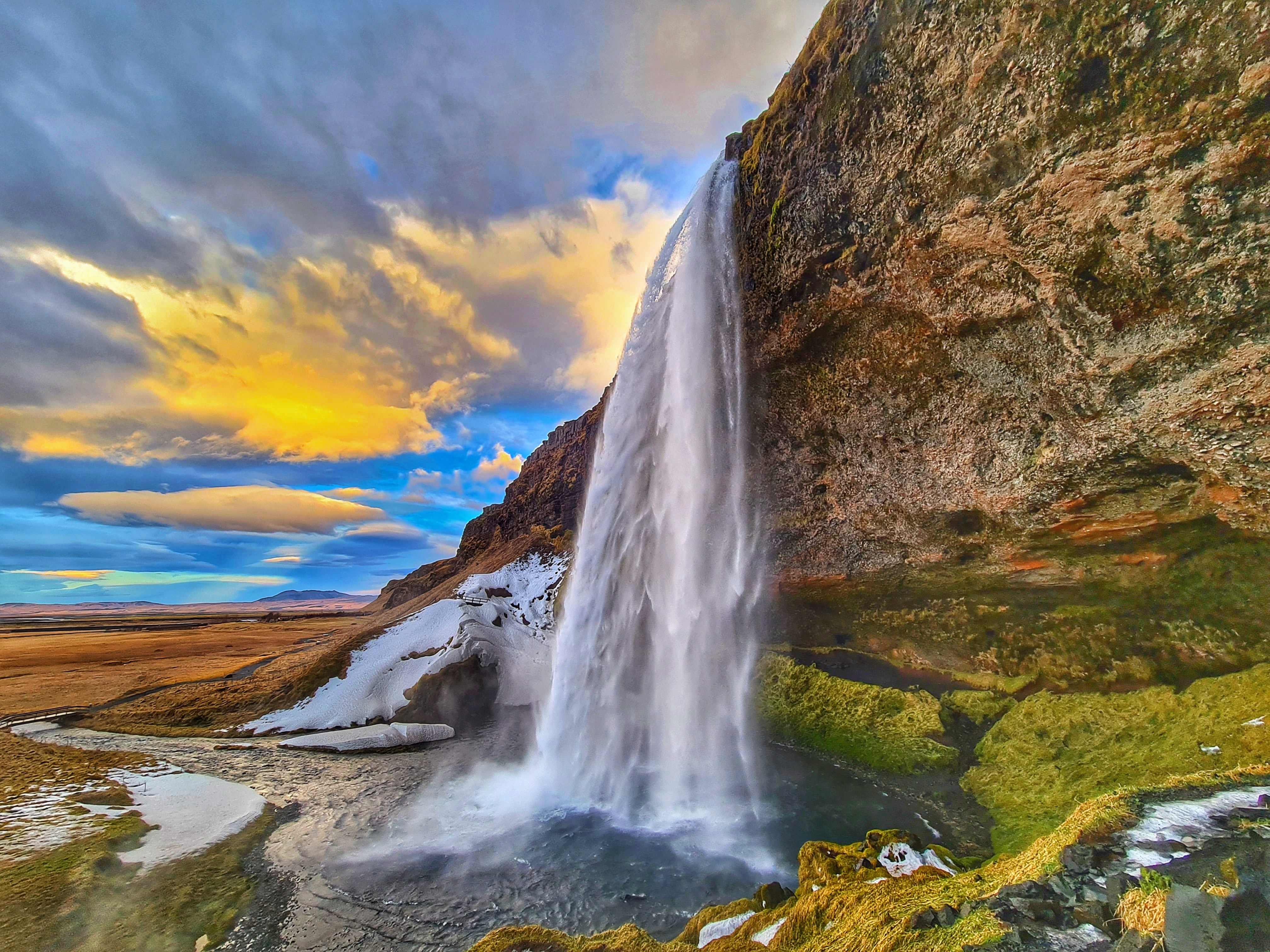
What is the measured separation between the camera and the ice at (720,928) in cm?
583

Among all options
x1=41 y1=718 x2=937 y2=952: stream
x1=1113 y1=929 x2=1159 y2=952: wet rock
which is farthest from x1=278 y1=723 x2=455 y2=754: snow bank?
x1=1113 y1=929 x2=1159 y2=952: wet rock

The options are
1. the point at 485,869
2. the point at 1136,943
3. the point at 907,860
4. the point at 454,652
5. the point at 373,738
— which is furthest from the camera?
the point at 454,652

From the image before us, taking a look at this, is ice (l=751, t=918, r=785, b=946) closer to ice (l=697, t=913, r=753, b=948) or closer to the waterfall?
ice (l=697, t=913, r=753, b=948)

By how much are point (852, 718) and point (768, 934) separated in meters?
10.4

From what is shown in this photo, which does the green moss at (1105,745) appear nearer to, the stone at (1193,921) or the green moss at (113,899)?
the stone at (1193,921)

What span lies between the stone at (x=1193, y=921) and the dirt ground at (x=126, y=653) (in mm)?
31117

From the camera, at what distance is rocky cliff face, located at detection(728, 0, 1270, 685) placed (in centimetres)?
618

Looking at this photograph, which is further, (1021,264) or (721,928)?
(1021,264)

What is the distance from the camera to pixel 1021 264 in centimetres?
797

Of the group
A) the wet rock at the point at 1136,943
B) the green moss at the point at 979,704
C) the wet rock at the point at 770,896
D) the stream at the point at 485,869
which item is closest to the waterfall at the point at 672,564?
the stream at the point at 485,869

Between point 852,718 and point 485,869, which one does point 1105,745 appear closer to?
point 852,718

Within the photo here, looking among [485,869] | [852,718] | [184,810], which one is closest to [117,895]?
[184,810]

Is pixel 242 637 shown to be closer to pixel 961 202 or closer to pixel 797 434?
pixel 797 434

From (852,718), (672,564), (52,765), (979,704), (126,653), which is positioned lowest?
(852,718)
